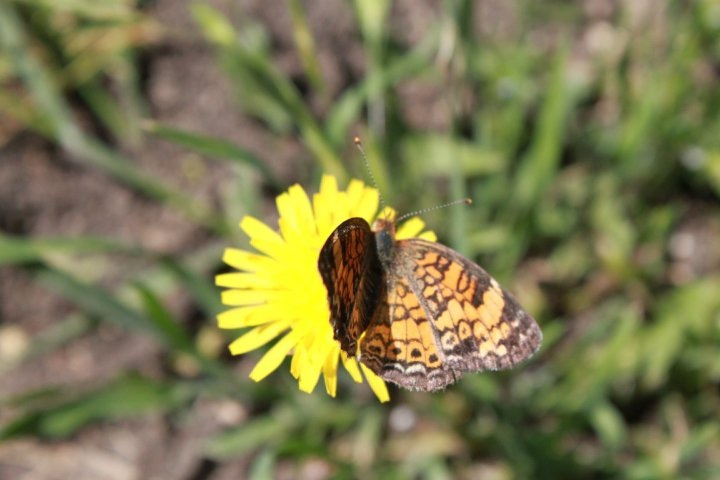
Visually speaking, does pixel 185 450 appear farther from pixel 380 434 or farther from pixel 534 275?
pixel 534 275

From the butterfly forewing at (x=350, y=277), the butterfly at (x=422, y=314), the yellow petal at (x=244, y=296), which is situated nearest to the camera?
the butterfly forewing at (x=350, y=277)

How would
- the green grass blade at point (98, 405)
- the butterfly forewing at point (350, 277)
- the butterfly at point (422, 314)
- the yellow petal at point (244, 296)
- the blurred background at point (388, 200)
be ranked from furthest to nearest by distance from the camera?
1. the blurred background at point (388, 200)
2. the green grass blade at point (98, 405)
3. the yellow petal at point (244, 296)
4. the butterfly at point (422, 314)
5. the butterfly forewing at point (350, 277)

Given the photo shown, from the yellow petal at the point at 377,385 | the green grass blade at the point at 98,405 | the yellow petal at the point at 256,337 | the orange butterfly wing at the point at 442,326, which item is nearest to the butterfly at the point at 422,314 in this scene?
the orange butterfly wing at the point at 442,326

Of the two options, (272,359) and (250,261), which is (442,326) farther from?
(250,261)

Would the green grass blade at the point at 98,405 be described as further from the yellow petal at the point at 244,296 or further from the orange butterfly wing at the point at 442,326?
the orange butterfly wing at the point at 442,326

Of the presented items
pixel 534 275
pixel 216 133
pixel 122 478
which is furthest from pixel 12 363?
pixel 534 275

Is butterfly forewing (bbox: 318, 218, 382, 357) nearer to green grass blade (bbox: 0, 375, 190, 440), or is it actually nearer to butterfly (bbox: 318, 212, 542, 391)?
butterfly (bbox: 318, 212, 542, 391)

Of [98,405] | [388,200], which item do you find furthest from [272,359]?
[388,200]

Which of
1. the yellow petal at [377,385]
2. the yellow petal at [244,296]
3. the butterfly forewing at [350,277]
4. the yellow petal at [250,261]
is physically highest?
the yellow petal at [250,261]

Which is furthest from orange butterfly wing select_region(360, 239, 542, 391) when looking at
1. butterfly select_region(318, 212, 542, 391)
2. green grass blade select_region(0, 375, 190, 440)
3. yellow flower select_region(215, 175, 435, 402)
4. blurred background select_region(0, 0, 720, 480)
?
green grass blade select_region(0, 375, 190, 440)
